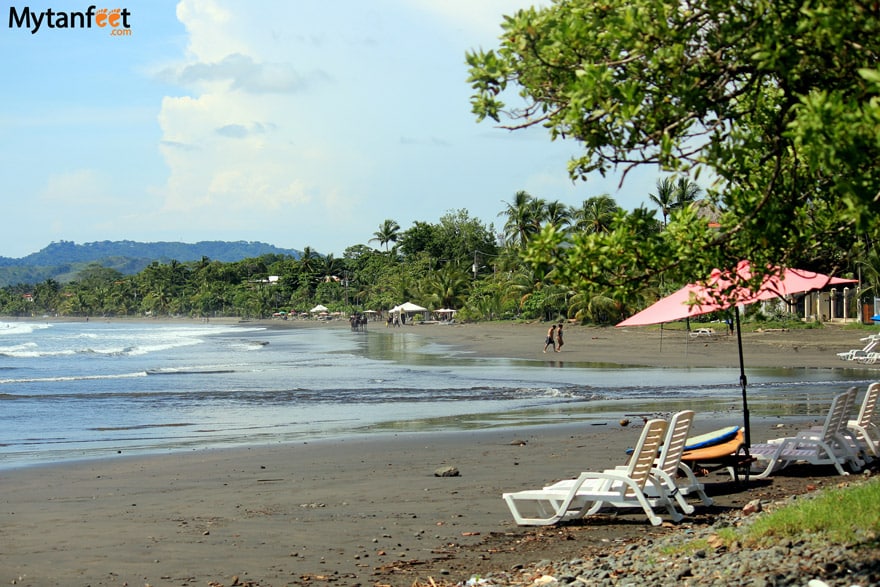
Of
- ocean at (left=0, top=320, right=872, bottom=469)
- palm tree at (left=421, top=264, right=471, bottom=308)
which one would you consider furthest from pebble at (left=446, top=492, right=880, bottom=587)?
palm tree at (left=421, top=264, right=471, bottom=308)

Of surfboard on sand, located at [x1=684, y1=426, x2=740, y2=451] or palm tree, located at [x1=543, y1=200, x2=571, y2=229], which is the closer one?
surfboard on sand, located at [x1=684, y1=426, x2=740, y2=451]

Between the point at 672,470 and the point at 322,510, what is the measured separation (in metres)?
3.47

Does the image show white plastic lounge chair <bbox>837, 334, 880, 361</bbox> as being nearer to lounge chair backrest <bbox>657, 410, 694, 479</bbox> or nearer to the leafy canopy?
lounge chair backrest <bbox>657, 410, 694, 479</bbox>

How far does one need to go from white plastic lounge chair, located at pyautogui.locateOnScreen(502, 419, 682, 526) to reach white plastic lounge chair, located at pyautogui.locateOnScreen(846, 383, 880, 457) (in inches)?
137

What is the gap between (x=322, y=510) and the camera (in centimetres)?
998

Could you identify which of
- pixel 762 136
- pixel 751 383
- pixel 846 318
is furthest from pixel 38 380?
pixel 846 318

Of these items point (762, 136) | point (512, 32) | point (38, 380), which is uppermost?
point (512, 32)

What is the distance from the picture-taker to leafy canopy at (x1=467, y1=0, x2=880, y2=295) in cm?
497

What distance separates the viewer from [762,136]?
6848 mm

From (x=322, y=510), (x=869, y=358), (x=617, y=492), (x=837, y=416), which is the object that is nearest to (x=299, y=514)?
(x=322, y=510)

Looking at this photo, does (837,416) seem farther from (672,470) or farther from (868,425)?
(672,470)

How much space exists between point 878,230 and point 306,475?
325 inches

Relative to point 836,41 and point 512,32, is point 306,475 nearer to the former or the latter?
point 512,32

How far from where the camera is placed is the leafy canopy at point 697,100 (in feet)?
16.3
